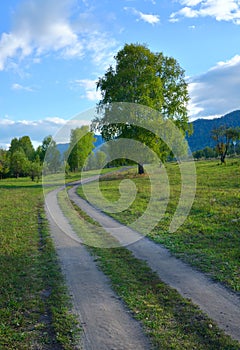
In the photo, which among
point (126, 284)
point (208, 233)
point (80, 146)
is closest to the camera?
point (126, 284)

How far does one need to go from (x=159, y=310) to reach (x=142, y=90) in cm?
3498

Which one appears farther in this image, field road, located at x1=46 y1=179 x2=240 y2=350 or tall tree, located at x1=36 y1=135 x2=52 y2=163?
tall tree, located at x1=36 y1=135 x2=52 y2=163

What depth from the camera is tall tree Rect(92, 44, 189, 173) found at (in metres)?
39.6

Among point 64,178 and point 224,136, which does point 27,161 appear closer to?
point 64,178

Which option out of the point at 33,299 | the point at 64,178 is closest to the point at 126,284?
the point at 33,299

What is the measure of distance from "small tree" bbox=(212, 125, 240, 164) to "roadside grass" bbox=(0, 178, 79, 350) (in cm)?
4737

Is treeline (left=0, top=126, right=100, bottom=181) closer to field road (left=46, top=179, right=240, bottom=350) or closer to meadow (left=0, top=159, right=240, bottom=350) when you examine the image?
meadow (left=0, top=159, right=240, bottom=350)

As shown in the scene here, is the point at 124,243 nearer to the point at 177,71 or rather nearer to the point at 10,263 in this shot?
the point at 10,263

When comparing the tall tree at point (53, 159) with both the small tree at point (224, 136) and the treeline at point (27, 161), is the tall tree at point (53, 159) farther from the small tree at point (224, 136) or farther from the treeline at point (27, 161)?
the small tree at point (224, 136)

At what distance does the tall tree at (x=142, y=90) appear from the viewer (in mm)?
39594

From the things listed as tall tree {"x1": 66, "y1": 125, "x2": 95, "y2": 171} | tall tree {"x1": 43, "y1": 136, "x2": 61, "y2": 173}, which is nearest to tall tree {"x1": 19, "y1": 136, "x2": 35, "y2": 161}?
tall tree {"x1": 43, "y1": 136, "x2": 61, "y2": 173}

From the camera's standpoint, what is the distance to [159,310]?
22.8 ft

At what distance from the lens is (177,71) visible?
43656 mm

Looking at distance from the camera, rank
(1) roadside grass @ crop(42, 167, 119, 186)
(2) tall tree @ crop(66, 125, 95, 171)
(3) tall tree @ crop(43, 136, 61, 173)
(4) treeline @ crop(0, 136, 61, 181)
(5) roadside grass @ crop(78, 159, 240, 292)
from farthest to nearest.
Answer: (3) tall tree @ crop(43, 136, 61, 173) < (2) tall tree @ crop(66, 125, 95, 171) < (4) treeline @ crop(0, 136, 61, 181) < (1) roadside grass @ crop(42, 167, 119, 186) < (5) roadside grass @ crop(78, 159, 240, 292)
